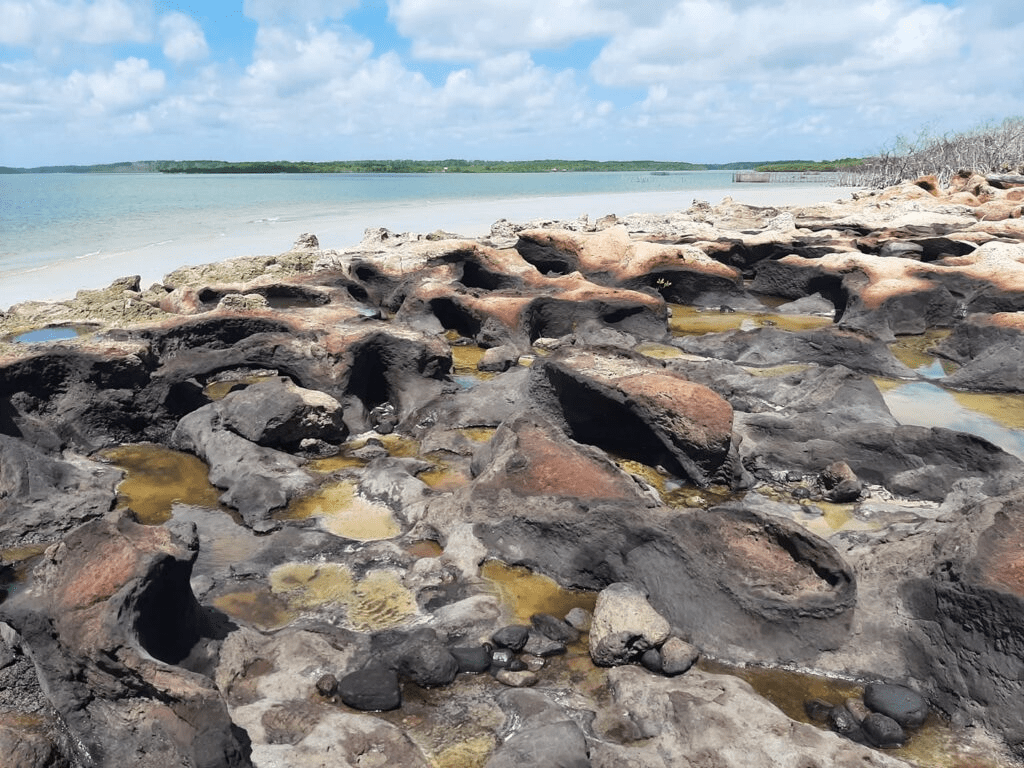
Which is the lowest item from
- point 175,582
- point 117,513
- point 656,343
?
point 656,343

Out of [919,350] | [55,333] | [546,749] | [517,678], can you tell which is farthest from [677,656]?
[55,333]

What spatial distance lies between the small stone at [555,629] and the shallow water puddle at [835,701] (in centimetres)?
94

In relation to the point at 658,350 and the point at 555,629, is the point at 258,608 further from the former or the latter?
the point at 658,350

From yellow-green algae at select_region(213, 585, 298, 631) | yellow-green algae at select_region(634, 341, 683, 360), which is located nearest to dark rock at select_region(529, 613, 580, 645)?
yellow-green algae at select_region(213, 585, 298, 631)

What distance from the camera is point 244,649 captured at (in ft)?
17.2

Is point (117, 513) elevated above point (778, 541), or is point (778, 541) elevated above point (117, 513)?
point (117, 513)

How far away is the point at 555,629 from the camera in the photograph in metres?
5.66

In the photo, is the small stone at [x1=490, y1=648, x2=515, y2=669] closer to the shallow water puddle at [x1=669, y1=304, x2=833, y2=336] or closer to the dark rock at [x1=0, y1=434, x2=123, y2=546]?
the dark rock at [x1=0, y1=434, x2=123, y2=546]

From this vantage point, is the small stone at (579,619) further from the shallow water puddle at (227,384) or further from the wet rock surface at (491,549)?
the shallow water puddle at (227,384)

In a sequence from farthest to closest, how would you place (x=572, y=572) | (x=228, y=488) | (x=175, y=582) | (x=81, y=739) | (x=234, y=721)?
(x=228, y=488) → (x=572, y=572) → (x=175, y=582) → (x=234, y=721) → (x=81, y=739)

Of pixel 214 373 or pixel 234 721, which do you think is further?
pixel 214 373

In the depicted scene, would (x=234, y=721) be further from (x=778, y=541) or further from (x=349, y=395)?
(x=349, y=395)

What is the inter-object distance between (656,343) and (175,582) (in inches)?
447

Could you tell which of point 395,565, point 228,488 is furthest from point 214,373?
point 395,565
